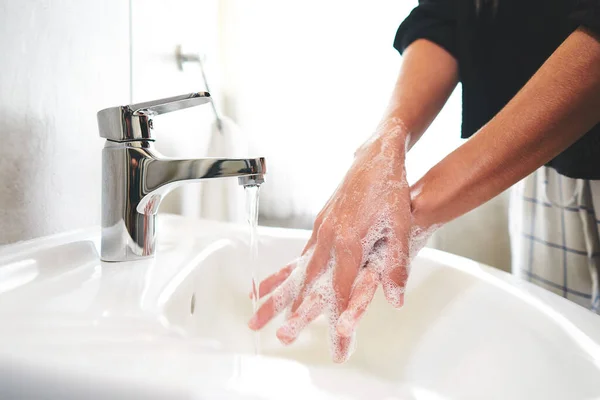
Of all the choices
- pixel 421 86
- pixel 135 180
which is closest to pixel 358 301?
pixel 135 180

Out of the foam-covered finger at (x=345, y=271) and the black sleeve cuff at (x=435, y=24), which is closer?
the foam-covered finger at (x=345, y=271)

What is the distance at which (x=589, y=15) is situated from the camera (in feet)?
1.11

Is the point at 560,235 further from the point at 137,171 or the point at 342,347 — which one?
the point at 137,171

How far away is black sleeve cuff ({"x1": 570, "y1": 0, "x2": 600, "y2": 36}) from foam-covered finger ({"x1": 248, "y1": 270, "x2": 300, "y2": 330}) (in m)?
0.35

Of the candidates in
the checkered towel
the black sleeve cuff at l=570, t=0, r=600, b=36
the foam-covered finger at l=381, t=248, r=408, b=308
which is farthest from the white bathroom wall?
the checkered towel

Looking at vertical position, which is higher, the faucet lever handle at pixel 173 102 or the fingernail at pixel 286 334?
the faucet lever handle at pixel 173 102

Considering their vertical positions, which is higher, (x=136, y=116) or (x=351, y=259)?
(x=136, y=116)

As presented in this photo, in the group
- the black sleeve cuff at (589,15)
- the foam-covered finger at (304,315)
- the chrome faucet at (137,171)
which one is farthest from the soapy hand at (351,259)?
the black sleeve cuff at (589,15)

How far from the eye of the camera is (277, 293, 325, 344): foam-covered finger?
1.20 feet

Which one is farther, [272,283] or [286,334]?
[272,283]

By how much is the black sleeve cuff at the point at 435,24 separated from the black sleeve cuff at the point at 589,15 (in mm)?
289

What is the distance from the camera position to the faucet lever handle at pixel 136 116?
405mm

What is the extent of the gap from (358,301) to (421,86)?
1.21ft

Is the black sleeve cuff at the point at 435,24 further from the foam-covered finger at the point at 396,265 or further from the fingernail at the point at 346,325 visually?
the fingernail at the point at 346,325
